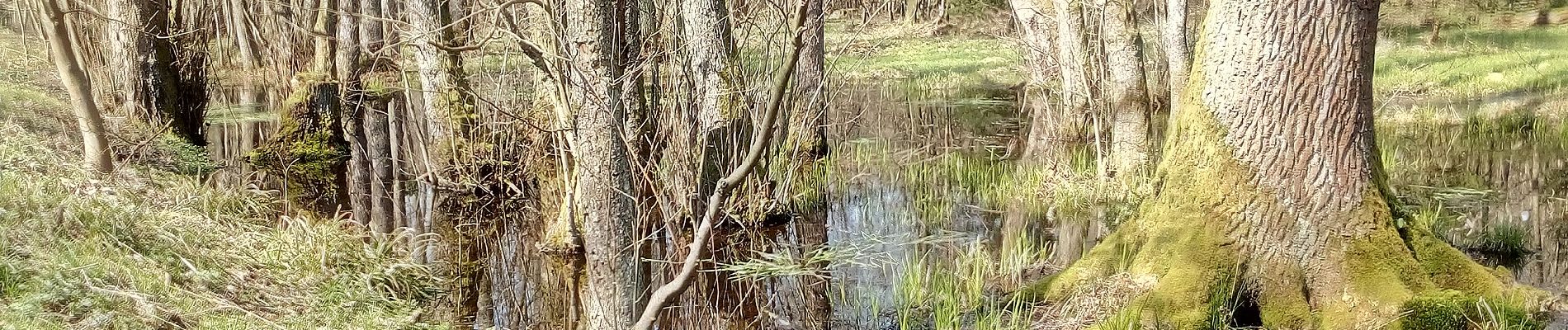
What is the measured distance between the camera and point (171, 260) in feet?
18.4

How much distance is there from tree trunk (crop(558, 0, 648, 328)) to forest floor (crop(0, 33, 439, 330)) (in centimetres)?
167

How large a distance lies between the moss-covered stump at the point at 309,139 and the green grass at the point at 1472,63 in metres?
10.0

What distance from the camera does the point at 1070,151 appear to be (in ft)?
28.3

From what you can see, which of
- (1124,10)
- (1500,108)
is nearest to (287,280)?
(1124,10)

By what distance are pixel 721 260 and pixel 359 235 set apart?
2045mm

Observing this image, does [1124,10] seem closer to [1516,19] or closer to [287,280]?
[287,280]

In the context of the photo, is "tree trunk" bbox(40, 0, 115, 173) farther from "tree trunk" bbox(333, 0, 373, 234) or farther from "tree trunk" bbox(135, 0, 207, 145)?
"tree trunk" bbox(333, 0, 373, 234)

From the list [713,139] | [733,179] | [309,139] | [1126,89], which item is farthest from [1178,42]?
[309,139]

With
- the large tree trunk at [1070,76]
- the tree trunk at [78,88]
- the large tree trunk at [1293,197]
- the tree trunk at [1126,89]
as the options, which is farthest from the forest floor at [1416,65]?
the tree trunk at [78,88]

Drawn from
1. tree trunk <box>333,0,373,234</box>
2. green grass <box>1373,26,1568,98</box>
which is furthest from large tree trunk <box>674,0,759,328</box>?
green grass <box>1373,26,1568,98</box>

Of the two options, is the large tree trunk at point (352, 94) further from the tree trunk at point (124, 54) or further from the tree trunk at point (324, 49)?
the tree trunk at point (124, 54)

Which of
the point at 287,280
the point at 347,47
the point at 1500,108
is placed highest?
the point at 347,47

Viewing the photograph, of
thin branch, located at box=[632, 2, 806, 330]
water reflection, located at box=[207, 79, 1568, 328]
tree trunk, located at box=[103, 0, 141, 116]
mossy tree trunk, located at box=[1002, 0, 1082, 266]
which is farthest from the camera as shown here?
tree trunk, located at box=[103, 0, 141, 116]

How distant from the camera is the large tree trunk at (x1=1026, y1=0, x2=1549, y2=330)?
4.53 metres
